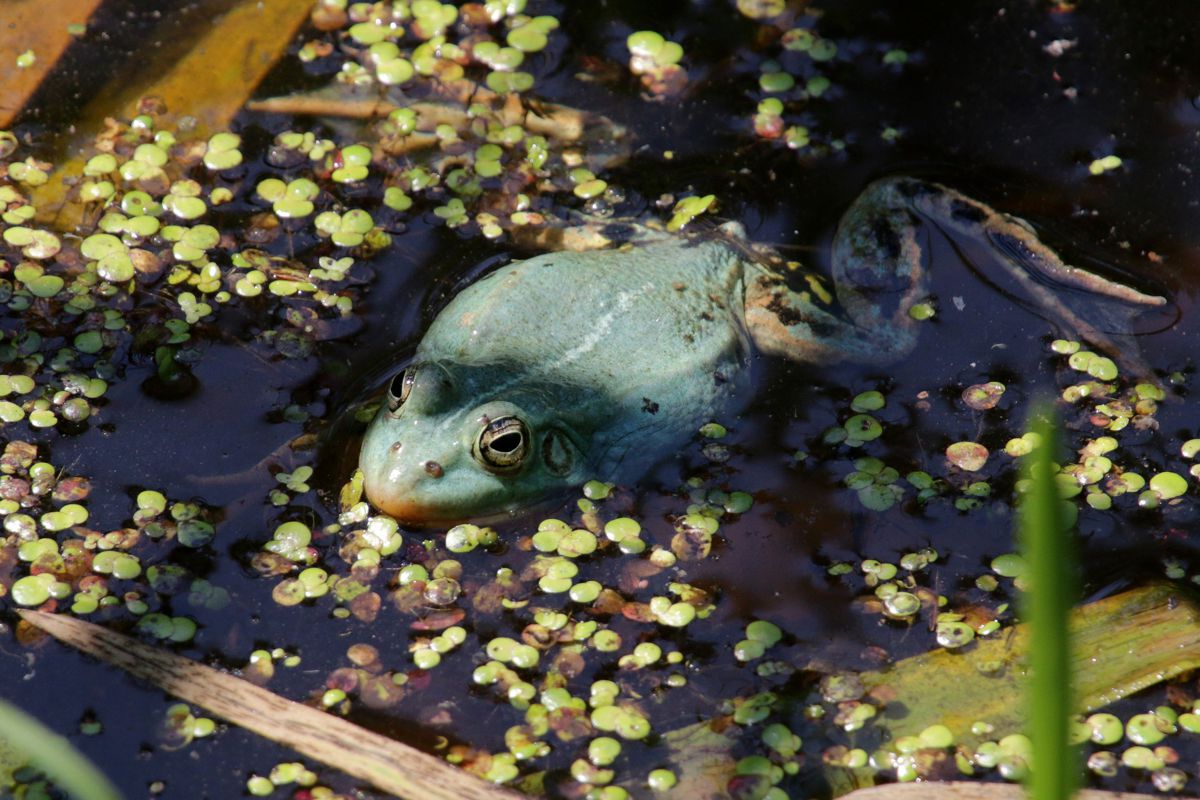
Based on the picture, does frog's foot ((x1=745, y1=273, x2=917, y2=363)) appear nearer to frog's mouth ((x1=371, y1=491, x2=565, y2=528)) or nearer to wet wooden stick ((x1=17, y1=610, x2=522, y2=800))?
frog's mouth ((x1=371, y1=491, x2=565, y2=528))

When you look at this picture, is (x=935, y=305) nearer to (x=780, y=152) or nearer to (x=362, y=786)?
(x=780, y=152)

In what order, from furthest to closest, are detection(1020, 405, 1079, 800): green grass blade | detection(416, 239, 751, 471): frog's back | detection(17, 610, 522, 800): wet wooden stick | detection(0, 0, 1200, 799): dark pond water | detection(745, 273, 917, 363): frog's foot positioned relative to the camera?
detection(745, 273, 917, 363): frog's foot → detection(416, 239, 751, 471): frog's back → detection(0, 0, 1200, 799): dark pond water → detection(17, 610, 522, 800): wet wooden stick → detection(1020, 405, 1079, 800): green grass blade

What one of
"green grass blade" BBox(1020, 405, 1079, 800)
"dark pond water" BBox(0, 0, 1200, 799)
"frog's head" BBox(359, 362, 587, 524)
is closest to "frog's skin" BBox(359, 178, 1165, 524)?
"frog's head" BBox(359, 362, 587, 524)

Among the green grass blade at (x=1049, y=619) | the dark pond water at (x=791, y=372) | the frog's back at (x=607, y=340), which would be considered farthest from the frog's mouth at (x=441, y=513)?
the green grass blade at (x=1049, y=619)

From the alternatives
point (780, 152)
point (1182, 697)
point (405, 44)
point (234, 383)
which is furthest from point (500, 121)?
point (1182, 697)

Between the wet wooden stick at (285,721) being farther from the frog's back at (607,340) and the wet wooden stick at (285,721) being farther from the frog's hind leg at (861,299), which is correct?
the frog's hind leg at (861,299)

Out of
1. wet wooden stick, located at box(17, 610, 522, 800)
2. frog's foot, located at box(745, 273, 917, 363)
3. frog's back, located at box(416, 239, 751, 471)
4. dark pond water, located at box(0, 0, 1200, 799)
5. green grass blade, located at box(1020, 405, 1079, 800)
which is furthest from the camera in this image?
frog's foot, located at box(745, 273, 917, 363)
